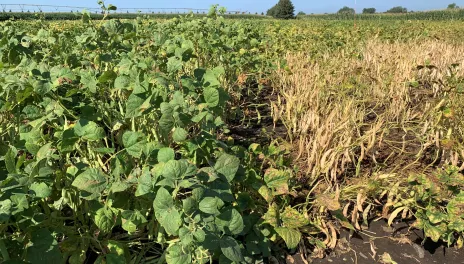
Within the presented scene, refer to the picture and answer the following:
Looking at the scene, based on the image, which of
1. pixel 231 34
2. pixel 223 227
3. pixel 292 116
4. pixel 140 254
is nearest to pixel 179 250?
pixel 223 227

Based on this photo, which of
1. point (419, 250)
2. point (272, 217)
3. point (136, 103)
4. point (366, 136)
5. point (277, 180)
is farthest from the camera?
point (366, 136)

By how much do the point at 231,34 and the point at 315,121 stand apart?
153 centimetres

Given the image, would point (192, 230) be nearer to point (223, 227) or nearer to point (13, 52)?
point (223, 227)

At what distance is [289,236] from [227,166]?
502 millimetres

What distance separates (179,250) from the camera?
1.27 meters

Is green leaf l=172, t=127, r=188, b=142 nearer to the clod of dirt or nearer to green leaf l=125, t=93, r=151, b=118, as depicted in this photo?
green leaf l=125, t=93, r=151, b=118

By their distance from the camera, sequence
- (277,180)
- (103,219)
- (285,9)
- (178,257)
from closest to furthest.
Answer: (178,257) < (103,219) < (277,180) < (285,9)

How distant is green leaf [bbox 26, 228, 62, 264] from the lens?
1161mm

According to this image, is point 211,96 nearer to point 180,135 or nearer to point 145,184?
point 180,135

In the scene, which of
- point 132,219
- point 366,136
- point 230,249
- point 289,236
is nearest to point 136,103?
point 132,219

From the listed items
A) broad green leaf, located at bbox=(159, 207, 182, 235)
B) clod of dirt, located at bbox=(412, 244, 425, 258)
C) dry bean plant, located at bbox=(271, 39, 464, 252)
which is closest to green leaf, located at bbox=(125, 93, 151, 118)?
broad green leaf, located at bbox=(159, 207, 182, 235)

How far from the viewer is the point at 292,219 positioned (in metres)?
1.71

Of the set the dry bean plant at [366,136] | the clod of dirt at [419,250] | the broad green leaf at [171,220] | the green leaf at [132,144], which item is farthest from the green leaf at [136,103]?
the clod of dirt at [419,250]

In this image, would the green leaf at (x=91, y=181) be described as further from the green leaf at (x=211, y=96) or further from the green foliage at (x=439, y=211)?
the green foliage at (x=439, y=211)
